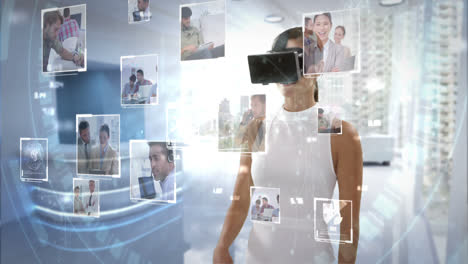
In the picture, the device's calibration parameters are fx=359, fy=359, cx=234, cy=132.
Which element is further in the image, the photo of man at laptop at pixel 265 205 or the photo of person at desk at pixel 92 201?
the photo of person at desk at pixel 92 201

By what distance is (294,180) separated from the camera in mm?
1535

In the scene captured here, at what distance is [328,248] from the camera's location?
1.50 meters

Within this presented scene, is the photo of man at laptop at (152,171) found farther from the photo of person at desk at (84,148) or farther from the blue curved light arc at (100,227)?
the photo of person at desk at (84,148)

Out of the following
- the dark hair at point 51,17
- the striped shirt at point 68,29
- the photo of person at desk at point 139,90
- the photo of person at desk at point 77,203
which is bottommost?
the photo of person at desk at point 77,203

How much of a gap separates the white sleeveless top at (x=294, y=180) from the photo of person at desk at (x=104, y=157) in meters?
0.75

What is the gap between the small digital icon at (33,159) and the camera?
6.56 ft

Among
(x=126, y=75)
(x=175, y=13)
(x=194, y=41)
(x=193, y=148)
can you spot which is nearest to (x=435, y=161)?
(x=193, y=148)

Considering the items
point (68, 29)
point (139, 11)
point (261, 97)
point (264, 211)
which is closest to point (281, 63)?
point (261, 97)

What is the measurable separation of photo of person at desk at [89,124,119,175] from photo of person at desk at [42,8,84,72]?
1.27 feet

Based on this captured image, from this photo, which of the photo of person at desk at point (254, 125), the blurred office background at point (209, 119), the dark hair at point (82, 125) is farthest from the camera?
the dark hair at point (82, 125)

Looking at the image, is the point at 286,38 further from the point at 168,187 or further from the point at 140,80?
the point at 168,187

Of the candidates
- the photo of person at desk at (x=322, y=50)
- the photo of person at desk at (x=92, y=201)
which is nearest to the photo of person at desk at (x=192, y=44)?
the photo of person at desk at (x=322, y=50)

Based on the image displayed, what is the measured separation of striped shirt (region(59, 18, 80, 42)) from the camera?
1.90m

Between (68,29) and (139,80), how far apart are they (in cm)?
54
